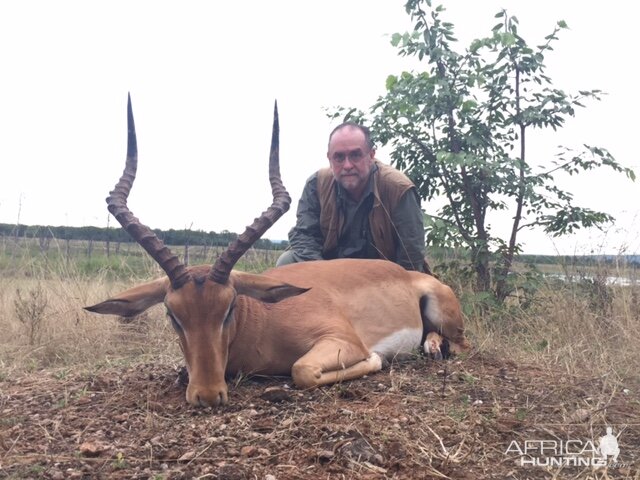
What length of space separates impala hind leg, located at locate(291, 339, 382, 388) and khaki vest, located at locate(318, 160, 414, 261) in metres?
2.39

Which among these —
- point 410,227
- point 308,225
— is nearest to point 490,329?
point 410,227

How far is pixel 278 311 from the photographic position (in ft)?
16.2

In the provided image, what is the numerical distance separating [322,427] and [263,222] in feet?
5.70

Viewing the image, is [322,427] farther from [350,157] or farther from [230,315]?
[350,157]

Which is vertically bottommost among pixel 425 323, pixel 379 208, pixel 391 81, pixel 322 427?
pixel 322 427

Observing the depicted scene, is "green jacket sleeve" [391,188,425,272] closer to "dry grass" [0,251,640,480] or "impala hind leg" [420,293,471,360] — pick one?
"impala hind leg" [420,293,471,360]

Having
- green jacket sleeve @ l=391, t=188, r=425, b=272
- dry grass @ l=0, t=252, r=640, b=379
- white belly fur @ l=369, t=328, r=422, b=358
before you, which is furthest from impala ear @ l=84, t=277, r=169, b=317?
green jacket sleeve @ l=391, t=188, r=425, b=272

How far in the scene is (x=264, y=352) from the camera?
15.4 feet

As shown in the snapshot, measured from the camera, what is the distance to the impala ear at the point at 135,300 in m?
4.42

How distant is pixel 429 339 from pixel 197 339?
2670 millimetres

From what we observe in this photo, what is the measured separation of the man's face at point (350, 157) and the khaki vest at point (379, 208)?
0.78 ft

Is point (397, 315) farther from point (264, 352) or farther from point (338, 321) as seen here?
point (264, 352)

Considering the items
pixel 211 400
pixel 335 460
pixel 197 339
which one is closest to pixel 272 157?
pixel 197 339

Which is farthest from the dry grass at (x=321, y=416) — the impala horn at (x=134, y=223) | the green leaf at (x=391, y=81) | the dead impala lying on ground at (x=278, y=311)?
the green leaf at (x=391, y=81)
